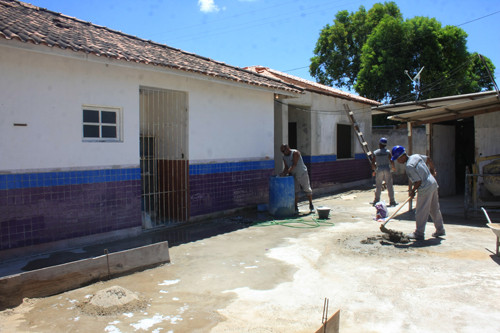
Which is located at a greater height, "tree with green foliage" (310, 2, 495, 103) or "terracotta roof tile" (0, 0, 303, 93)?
"tree with green foliage" (310, 2, 495, 103)

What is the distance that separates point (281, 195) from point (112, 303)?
19.0ft

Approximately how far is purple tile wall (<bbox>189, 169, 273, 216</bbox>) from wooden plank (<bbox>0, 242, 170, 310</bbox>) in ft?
9.77

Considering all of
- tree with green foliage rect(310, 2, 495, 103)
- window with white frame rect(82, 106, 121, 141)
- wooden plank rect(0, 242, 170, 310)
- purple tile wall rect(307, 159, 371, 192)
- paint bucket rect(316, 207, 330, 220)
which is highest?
tree with green foliage rect(310, 2, 495, 103)

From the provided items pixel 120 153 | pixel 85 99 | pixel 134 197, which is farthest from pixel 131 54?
pixel 134 197

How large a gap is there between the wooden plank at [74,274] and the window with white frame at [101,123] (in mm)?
2438

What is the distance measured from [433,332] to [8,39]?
604cm

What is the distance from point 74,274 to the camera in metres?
4.95

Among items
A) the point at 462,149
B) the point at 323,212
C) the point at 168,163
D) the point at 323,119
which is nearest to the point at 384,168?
the point at 323,212

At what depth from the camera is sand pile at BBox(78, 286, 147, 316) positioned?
4223 millimetres

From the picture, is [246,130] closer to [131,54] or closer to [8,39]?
[131,54]

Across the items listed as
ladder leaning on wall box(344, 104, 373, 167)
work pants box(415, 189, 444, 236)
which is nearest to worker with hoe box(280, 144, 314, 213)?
work pants box(415, 189, 444, 236)

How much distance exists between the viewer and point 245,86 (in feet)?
31.1

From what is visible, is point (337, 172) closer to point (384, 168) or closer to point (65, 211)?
point (384, 168)

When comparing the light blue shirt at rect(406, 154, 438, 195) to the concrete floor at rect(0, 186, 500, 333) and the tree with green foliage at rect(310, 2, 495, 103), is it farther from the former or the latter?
the tree with green foliage at rect(310, 2, 495, 103)
